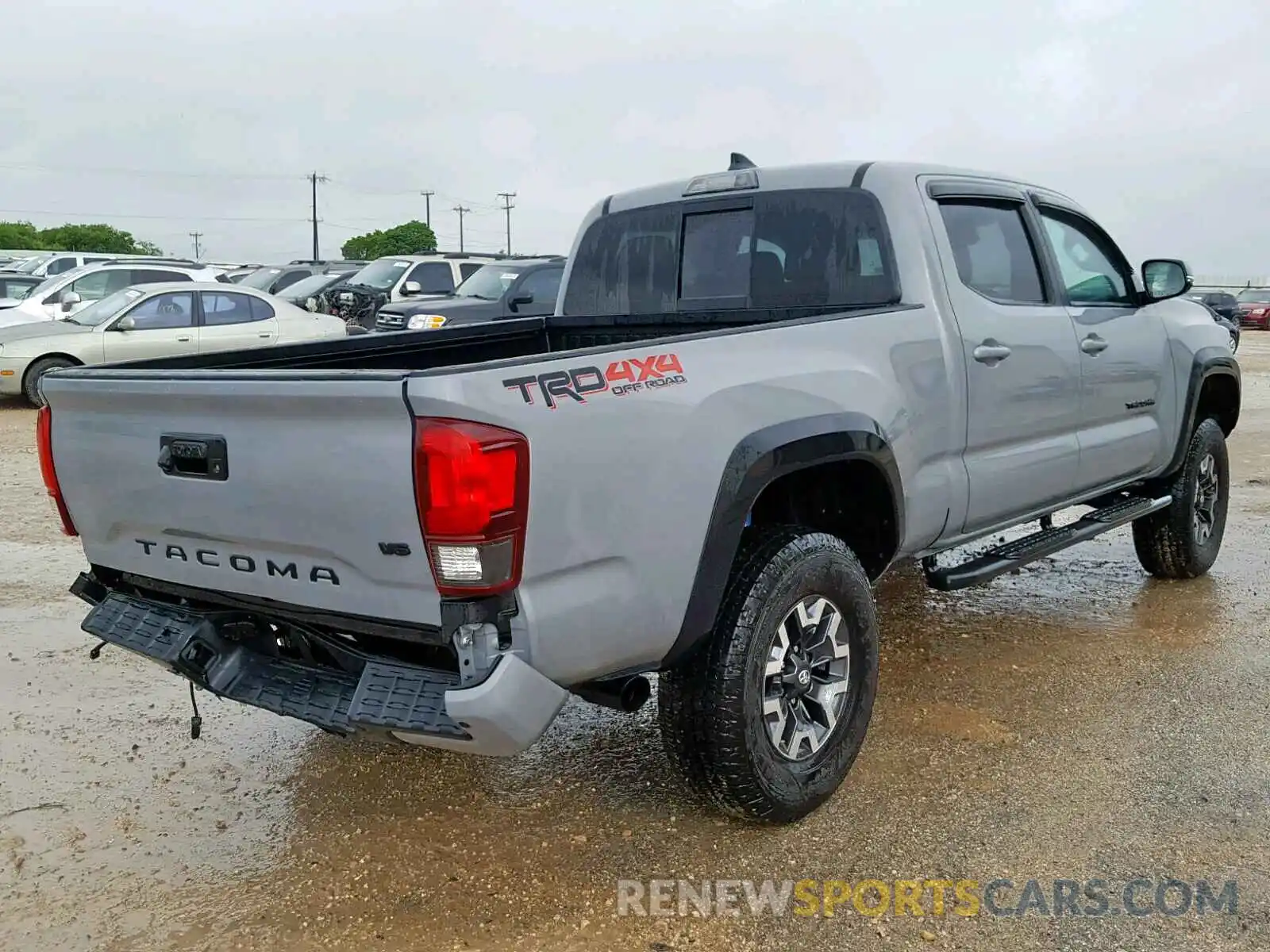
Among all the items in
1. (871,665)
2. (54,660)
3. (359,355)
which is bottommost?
(54,660)

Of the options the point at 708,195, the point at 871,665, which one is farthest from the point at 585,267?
the point at 871,665

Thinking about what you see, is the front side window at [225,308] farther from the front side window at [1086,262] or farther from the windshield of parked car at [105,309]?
the front side window at [1086,262]

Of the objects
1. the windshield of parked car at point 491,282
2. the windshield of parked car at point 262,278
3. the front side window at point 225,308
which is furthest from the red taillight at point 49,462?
the windshield of parked car at point 262,278

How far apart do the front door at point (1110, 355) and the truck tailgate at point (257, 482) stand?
3.32 meters

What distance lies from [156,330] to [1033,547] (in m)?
11.0

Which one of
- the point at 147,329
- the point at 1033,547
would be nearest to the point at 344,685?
the point at 1033,547

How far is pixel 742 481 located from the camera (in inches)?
122

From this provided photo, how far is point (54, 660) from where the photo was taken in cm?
491

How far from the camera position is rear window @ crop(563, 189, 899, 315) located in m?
4.14

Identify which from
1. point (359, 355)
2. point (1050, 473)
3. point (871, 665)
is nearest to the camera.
Answer: point (871, 665)

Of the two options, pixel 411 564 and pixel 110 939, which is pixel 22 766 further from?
pixel 411 564

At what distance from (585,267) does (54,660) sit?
2.90m

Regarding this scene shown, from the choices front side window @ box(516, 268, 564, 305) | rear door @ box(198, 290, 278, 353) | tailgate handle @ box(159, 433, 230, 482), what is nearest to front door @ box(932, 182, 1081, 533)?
tailgate handle @ box(159, 433, 230, 482)

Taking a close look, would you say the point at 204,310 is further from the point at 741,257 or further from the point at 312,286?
the point at 741,257
